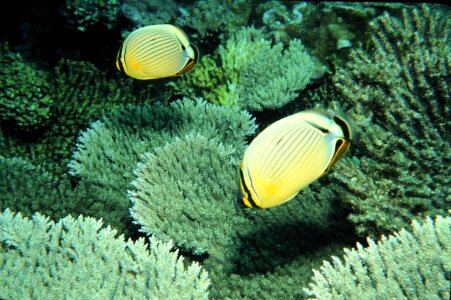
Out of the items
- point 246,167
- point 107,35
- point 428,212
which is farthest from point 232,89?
point 246,167

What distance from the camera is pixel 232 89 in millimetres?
4828

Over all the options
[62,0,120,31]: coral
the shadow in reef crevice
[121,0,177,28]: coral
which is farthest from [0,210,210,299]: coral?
[121,0,177,28]: coral

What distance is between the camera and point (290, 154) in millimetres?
1650

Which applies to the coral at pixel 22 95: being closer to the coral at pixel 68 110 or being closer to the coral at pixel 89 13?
the coral at pixel 68 110

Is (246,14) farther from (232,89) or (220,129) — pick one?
(220,129)

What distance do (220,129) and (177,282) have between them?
2.23 m

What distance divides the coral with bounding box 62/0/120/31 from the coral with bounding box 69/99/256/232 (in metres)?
1.26

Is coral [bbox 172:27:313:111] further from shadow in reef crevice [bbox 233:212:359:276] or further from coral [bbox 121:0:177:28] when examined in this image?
shadow in reef crevice [bbox 233:212:359:276]

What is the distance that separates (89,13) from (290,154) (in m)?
3.86

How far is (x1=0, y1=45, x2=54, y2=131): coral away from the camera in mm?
4379

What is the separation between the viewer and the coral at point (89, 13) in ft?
14.2

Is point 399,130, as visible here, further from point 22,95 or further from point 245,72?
point 22,95

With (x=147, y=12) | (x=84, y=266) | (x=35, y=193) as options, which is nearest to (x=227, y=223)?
(x=84, y=266)

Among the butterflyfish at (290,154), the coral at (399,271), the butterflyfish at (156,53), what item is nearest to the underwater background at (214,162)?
the coral at (399,271)
